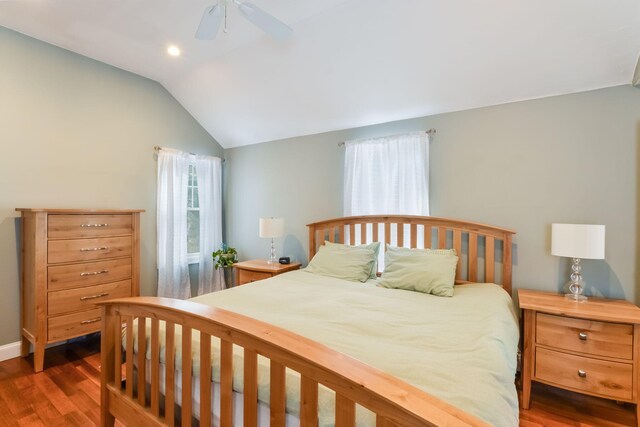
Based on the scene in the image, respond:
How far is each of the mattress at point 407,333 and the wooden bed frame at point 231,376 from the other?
0.06 meters

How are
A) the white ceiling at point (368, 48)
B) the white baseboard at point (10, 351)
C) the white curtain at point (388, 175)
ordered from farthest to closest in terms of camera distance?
the white curtain at point (388, 175) < the white baseboard at point (10, 351) < the white ceiling at point (368, 48)

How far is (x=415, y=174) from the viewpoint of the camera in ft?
9.42

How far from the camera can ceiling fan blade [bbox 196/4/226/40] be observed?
1824 mm

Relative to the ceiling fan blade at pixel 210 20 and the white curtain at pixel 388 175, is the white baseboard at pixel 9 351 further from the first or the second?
the white curtain at pixel 388 175

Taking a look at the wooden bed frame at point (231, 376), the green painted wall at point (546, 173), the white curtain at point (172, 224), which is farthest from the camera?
the white curtain at point (172, 224)

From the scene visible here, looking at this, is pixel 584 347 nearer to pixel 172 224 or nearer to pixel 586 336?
pixel 586 336

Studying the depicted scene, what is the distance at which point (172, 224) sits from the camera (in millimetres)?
3674

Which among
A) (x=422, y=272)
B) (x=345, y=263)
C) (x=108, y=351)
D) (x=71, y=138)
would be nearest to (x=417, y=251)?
(x=422, y=272)

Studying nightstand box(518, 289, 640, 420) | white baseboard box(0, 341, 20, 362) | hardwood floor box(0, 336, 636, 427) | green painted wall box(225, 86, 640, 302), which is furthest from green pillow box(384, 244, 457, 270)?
white baseboard box(0, 341, 20, 362)

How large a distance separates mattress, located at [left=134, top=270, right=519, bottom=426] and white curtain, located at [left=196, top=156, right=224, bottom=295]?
1946 millimetres

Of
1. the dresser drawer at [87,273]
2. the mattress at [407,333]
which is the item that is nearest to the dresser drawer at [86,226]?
the dresser drawer at [87,273]

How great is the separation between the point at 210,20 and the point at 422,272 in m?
2.30

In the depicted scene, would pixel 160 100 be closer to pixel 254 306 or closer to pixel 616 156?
pixel 254 306

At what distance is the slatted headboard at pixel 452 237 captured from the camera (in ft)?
8.13
